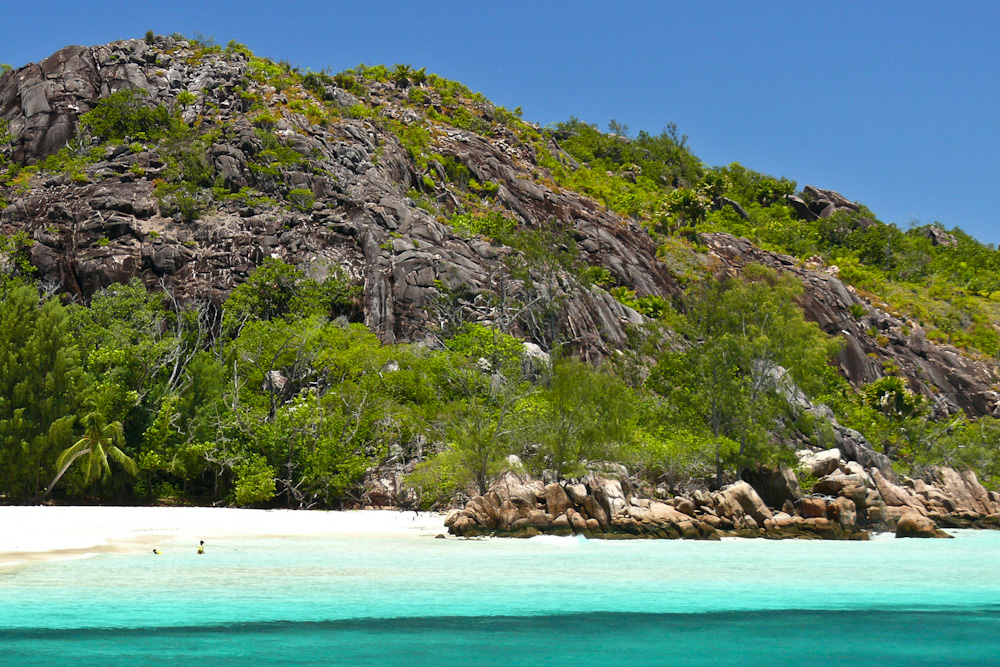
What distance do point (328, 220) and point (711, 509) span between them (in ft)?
140

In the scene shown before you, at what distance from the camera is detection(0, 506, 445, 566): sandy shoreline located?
22.4m

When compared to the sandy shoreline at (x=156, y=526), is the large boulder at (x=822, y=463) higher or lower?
higher

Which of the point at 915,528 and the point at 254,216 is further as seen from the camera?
the point at 254,216

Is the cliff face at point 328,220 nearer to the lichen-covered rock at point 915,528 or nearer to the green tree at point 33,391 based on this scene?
the green tree at point 33,391

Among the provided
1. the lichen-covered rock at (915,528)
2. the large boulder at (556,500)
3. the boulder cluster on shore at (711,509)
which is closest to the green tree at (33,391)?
the boulder cluster on shore at (711,509)

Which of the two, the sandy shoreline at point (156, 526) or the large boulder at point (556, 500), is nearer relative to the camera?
the sandy shoreline at point (156, 526)

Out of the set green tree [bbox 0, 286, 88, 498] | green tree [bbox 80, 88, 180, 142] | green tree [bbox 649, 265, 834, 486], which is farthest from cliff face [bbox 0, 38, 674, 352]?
green tree [bbox 0, 286, 88, 498]

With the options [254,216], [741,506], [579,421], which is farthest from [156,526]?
[254,216]

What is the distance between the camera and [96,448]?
3425 centimetres

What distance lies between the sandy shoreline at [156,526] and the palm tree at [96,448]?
2.12m

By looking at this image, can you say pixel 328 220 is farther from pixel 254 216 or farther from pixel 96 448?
pixel 96 448

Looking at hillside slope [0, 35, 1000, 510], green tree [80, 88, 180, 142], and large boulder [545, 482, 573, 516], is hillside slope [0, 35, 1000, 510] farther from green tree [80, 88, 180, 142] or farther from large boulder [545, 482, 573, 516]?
large boulder [545, 482, 573, 516]

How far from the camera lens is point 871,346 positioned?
78250 millimetres

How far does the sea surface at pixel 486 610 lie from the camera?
404 inches
